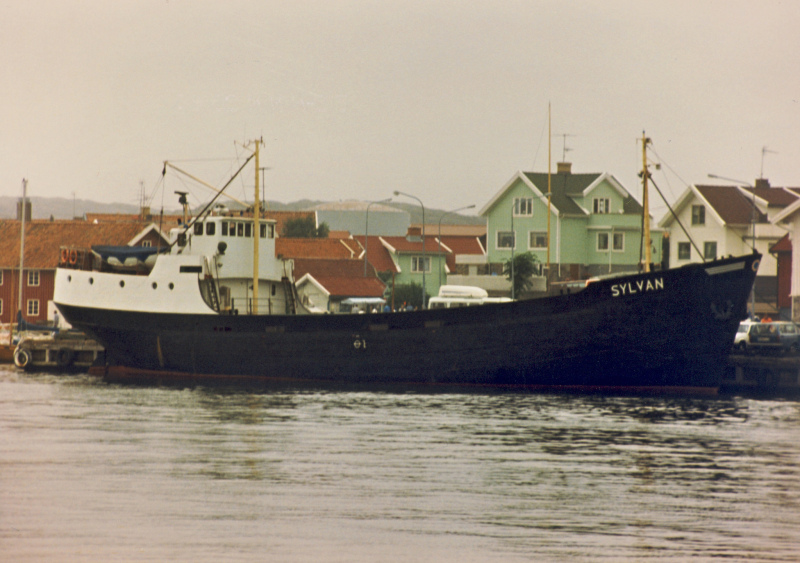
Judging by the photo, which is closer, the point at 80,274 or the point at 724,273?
the point at 724,273

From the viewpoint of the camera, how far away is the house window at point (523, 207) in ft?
278

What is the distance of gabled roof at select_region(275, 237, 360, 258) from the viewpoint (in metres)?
98.1

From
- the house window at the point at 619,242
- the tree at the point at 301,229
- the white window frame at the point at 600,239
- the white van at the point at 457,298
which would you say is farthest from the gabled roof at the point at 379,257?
the white van at the point at 457,298

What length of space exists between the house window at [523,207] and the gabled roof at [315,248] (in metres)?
19.8

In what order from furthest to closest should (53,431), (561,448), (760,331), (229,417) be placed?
(760,331) → (229,417) → (53,431) → (561,448)

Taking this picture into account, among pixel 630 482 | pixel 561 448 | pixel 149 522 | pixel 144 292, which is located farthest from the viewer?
pixel 144 292

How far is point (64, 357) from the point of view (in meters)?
56.2

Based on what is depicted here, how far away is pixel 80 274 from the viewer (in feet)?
159

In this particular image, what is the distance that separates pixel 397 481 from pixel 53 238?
67.8 meters

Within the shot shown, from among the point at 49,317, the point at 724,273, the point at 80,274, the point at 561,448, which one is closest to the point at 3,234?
the point at 49,317

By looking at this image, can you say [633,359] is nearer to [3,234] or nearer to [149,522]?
[149,522]

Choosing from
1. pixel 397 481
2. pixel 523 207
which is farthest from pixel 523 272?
pixel 397 481

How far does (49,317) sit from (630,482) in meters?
66.3

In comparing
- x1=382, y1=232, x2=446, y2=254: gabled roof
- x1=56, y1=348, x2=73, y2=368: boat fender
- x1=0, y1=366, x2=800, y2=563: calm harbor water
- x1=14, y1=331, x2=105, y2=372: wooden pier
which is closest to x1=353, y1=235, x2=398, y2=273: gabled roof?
x1=382, y1=232, x2=446, y2=254: gabled roof
